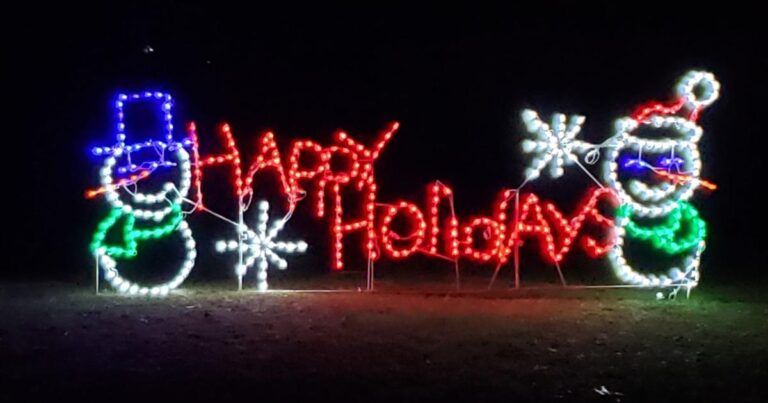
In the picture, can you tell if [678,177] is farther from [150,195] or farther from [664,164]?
[150,195]

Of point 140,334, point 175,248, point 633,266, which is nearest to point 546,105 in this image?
point 633,266

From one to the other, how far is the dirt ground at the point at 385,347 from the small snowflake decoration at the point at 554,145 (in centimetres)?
130

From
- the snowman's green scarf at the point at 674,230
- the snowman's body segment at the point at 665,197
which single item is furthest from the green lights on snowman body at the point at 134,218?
the snowman's green scarf at the point at 674,230

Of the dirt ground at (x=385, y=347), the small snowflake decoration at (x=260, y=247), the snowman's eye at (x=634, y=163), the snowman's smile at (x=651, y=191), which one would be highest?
the snowman's eye at (x=634, y=163)

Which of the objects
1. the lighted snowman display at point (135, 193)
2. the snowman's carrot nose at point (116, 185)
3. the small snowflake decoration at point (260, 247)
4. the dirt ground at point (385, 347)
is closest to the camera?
the dirt ground at point (385, 347)

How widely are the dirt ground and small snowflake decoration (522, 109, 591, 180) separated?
1304 millimetres

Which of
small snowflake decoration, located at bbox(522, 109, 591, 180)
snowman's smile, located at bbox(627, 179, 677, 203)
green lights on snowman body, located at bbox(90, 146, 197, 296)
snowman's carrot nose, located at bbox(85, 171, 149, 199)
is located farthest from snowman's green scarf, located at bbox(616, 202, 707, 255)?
snowman's carrot nose, located at bbox(85, 171, 149, 199)

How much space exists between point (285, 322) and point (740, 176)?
11568 millimetres

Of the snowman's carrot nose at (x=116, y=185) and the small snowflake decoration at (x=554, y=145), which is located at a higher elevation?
the small snowflake decoration at (x=554, y=145)

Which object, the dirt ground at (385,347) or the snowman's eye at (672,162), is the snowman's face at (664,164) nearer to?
the snowman's eye at (672,162)

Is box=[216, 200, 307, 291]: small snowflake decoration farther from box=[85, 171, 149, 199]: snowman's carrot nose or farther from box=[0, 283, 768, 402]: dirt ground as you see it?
box=[85, 171, 149, 199]: snowman's carrot nose

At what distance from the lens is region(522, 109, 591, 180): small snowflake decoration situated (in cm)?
1042

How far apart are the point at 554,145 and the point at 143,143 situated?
417cm

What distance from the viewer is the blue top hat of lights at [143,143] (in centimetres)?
1048
